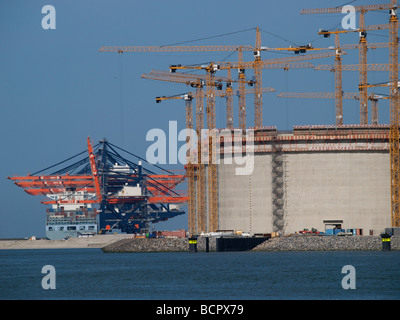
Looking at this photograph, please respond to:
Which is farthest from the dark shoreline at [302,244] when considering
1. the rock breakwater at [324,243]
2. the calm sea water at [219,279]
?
the calm sea water at [219,279]

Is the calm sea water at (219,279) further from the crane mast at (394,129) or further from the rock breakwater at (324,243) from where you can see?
the crane mast at (394,129)

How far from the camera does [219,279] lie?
263 ft

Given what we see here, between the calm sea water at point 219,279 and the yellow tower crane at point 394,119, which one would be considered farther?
the yellow tower crane at point 394,119

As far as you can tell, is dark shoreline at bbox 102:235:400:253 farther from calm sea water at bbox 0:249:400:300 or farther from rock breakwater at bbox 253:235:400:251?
calm sea water at bbox 0:249:400:300

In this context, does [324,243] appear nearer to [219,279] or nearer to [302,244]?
[302,244]

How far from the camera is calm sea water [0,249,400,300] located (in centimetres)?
6756

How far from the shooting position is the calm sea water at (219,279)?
2660 inches

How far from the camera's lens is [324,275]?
266ft

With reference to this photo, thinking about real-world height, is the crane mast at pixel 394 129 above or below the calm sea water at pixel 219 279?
above

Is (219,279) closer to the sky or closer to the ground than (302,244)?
closer to the sky

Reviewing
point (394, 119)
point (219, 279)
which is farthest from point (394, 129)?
point (219, 279)

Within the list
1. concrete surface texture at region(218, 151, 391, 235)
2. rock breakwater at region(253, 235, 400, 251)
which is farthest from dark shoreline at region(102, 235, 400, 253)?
concrete surface texture at region(218, 151, 391, 235)

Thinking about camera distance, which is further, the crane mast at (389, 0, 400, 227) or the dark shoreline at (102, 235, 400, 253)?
the crane mast at (389, 0, 400, 227)
